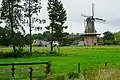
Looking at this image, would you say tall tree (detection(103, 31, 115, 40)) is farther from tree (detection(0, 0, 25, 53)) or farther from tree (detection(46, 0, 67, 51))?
tree (detection(0, 0, 25, 53))

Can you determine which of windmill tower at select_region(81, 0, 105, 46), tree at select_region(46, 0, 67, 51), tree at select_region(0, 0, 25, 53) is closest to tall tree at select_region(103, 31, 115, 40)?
windmill tower at select_region(81, 0, 105, 46)

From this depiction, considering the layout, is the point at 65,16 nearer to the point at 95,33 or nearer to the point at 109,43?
the point at 95,33

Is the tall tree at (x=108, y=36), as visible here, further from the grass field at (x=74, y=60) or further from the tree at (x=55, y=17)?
the grass field at (x=74, y=60)

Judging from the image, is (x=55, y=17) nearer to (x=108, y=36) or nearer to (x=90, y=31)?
(x=90, y=31)

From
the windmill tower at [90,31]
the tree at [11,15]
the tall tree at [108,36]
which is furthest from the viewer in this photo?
the tall tree at [108,36]

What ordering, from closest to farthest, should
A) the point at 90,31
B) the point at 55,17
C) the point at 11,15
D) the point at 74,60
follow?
the point at 74,60
the point at 11,15
the point at 55,17
the point at 90,31

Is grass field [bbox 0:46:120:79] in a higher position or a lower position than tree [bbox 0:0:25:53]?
lower

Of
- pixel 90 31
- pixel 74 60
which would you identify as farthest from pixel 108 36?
pixel 74 60

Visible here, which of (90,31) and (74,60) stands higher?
(90,31)

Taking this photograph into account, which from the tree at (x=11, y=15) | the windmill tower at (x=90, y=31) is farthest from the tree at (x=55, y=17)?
the windmill tower at (x=90, y=31)

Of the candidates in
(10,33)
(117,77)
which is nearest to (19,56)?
(10,33)

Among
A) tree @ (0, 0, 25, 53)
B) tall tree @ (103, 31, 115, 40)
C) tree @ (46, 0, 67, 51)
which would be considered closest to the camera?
tree @ (0, 0, 25, 53)

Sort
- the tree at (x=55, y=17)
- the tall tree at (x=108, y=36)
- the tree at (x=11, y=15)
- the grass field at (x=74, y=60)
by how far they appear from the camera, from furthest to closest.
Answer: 1. the tall tree at (x=108, y=36)
2. the tree at (x=55, y=17)
3. the tree at (x=11, y=15)
4. the grass field at (x=74, y=60)

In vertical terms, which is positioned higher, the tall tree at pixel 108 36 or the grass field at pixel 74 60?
the tall tree at pixel 108 36
